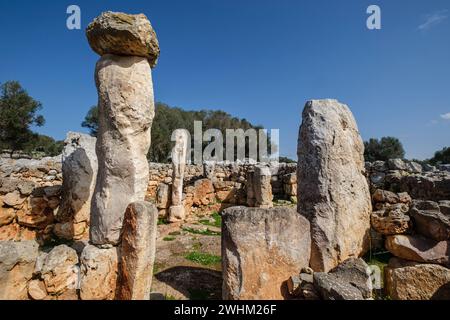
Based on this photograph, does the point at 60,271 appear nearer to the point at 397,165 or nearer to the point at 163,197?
the point at 163,197

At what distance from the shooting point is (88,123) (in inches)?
1121

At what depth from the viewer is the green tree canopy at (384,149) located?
26.0m

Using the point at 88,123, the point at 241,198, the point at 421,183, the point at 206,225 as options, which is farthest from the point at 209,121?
the point at 421,183

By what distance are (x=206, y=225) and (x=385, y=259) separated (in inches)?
209

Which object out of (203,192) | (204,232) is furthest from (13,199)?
(203,192)

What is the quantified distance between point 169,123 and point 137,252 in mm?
A: 26981

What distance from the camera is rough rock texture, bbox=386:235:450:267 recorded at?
2.79 metres

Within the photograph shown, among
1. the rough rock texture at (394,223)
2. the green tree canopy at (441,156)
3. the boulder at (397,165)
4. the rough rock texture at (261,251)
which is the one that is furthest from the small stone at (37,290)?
the green tree canopy at (441,156)

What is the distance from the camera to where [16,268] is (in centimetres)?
237

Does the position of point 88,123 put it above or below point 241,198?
above

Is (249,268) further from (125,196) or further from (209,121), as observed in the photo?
(209,121)

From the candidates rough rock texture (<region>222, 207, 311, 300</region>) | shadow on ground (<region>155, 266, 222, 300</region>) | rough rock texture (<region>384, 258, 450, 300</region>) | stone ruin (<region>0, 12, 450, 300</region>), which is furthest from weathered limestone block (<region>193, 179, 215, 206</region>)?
rough rock texture (<region>384, 258, 450, 300</region>)

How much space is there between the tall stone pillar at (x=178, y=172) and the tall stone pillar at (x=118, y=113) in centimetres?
607

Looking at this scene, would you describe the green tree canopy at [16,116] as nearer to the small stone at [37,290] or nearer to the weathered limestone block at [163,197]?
the weathered limestone block at [163,197]
